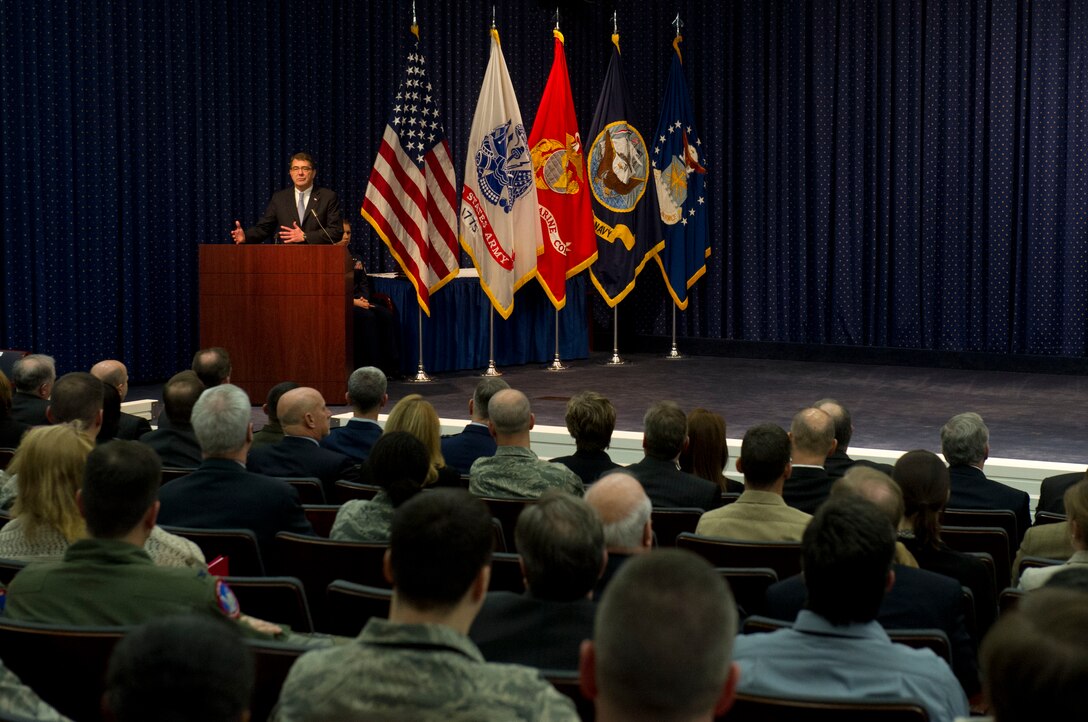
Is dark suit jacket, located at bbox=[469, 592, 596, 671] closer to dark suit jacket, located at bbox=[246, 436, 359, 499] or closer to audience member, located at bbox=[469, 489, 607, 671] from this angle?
audience member, located at bbox=[469, 489, 607, 671]

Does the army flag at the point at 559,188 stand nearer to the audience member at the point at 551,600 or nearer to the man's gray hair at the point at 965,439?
the man's gray hair at the point at 965,439

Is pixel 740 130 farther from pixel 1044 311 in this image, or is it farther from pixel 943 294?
pixel 1044 311

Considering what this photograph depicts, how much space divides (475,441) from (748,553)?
185 cm

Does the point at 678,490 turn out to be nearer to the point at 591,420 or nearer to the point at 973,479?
the point at 591,420

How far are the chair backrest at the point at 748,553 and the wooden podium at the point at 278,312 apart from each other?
5676mm

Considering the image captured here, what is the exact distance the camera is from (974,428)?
440 cm

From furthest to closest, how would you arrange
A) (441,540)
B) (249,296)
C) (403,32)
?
(403,32) → (249,296) → (441,540)

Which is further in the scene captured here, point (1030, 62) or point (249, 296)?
point (1030, 62)

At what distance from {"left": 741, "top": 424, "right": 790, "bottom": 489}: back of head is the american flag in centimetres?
684

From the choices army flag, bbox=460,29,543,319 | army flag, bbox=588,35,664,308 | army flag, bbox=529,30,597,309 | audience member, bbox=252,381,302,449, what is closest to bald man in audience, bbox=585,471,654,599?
audience member, bbox=252,381,302,449

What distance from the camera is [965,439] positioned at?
4430 millimetres

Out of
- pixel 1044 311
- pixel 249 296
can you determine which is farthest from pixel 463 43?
pixel 1044 311

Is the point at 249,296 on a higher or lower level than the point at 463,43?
lower

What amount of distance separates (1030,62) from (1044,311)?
2.16 metres
